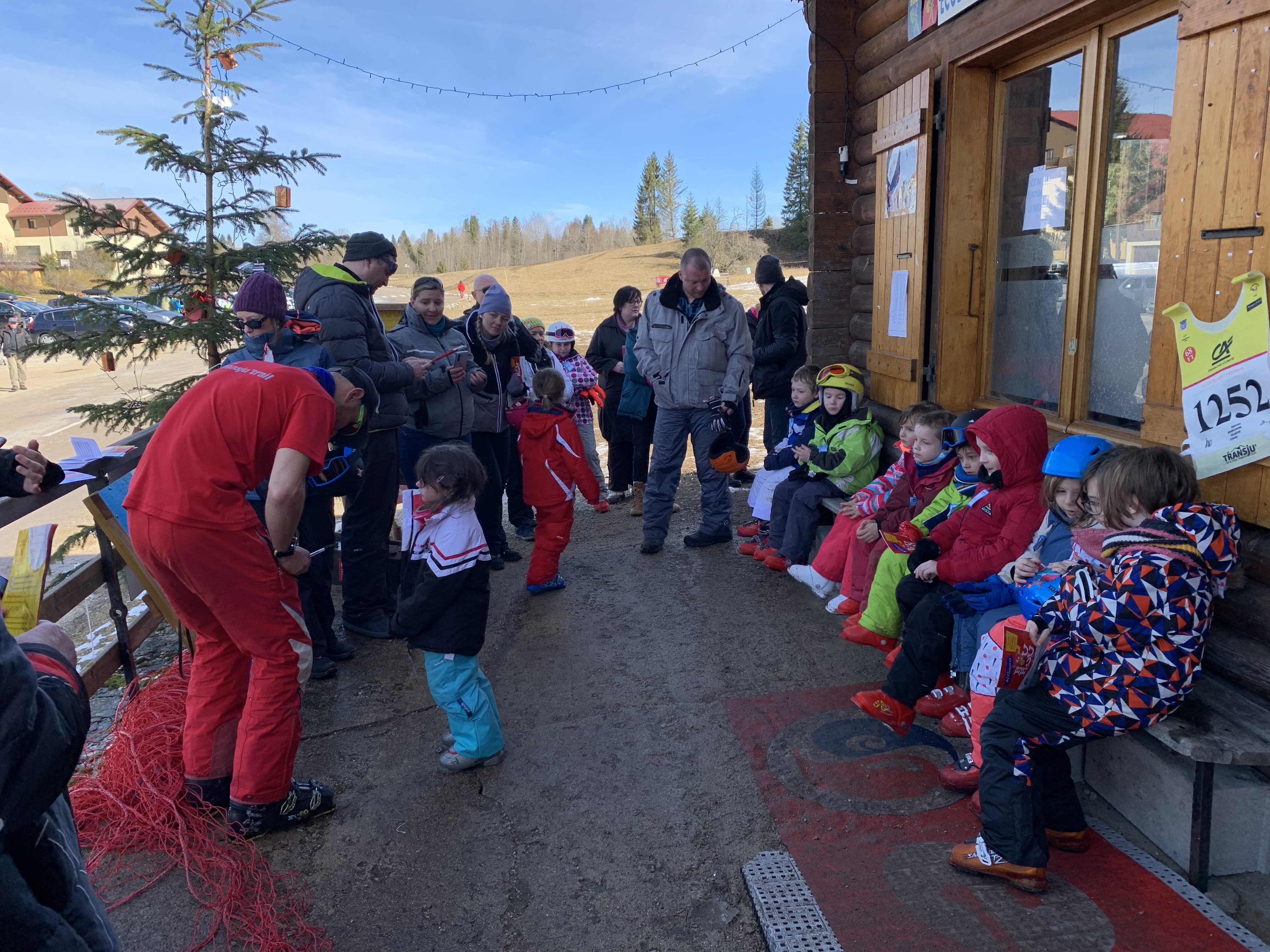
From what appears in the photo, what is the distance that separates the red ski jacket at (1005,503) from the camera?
11.3 ft

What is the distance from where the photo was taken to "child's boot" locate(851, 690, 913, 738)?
3.36 metres

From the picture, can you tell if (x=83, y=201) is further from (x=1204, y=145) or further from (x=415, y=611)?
(x=1204, y=145)

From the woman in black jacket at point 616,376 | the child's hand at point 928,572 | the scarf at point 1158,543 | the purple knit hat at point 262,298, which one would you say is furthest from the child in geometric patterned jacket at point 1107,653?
the woman in black jacket at point 616,376

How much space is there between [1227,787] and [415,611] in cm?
276

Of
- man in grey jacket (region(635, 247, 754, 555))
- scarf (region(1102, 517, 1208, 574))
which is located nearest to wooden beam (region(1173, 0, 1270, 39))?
scarf (region(1102, 517, 1208, 574))

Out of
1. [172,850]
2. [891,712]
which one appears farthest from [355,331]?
[891,712]

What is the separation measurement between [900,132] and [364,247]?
3270 mm

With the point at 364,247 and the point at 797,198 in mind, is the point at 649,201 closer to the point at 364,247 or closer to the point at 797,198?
the point at 797,198

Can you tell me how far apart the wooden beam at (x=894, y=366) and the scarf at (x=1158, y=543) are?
2616 mm

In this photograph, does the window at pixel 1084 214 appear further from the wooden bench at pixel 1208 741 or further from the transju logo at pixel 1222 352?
the wooden bench at pixel 1208 741

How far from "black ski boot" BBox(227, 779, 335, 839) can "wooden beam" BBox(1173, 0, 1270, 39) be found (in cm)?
415

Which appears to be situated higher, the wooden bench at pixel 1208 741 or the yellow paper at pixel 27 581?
the yellow paper at pixel 27 581

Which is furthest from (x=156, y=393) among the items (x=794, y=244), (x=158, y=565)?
(x=794, y=244)

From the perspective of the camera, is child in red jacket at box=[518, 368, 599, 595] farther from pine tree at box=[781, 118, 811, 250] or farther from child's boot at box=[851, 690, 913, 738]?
pine tree at box=[781, 118, 811, 250]
